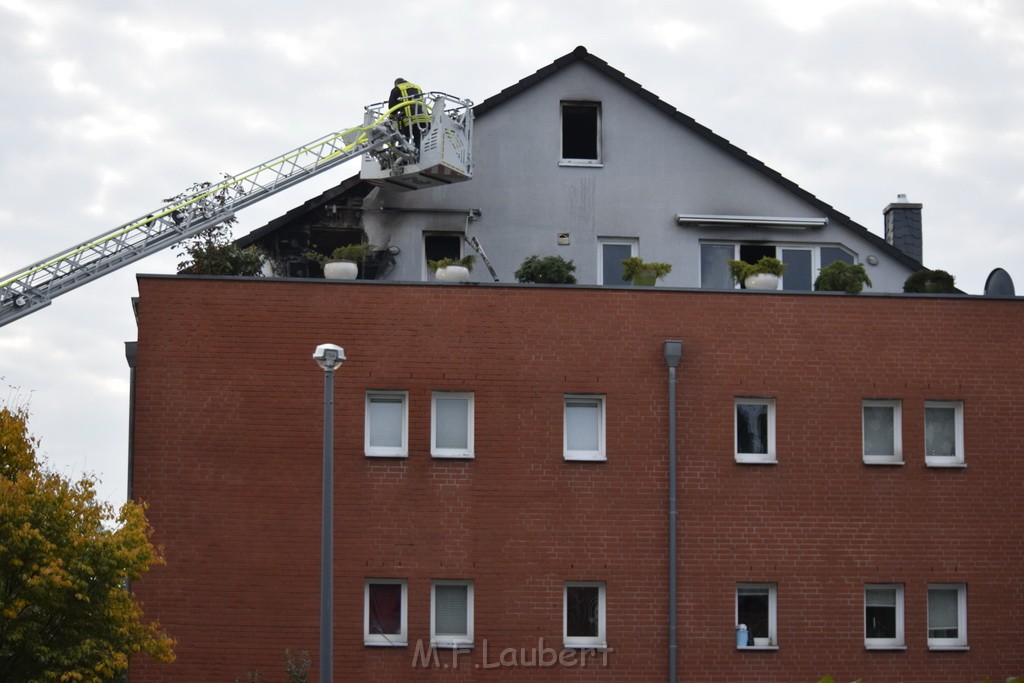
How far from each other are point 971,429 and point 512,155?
398 inches

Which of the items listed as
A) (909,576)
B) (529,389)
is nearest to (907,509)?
(909,576)

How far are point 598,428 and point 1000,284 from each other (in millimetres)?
7445

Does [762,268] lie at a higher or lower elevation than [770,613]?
higher

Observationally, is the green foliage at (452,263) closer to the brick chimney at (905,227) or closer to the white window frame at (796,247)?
the white window frame at (796,247)

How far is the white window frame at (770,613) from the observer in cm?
2523

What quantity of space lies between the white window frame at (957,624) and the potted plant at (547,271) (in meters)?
7.78

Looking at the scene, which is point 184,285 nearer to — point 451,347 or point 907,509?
point 451,347

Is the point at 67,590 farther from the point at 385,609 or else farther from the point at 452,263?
the point at 452,263

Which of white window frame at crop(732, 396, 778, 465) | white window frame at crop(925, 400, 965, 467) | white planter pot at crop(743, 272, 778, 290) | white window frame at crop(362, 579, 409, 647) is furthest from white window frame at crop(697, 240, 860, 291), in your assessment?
white window frame at crop(362, 579, 409, 647)

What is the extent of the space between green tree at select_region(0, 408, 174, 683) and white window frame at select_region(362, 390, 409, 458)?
11.9 ft

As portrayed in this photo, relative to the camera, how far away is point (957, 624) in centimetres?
2567

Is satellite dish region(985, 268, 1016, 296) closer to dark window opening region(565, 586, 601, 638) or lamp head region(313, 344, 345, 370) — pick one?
dark window opening region(565, 586, 601, 638)

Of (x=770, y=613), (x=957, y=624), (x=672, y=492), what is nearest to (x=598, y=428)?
(x=672, y=492)

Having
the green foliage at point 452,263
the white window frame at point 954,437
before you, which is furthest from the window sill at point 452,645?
the white window frame at point 954,437
